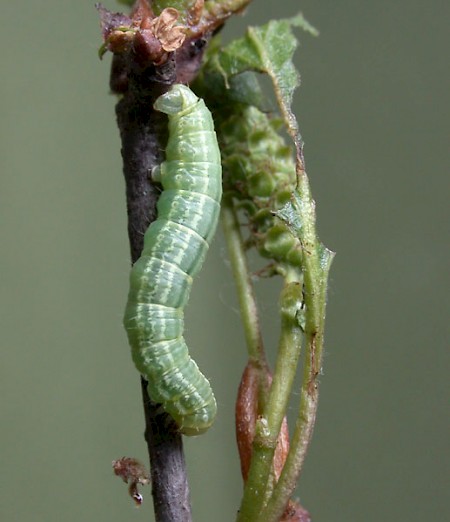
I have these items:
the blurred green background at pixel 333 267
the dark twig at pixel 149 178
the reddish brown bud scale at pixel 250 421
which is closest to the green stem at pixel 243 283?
the reddish brown bud scale at pixel 250 421

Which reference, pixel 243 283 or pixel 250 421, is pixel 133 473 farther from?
pixel 243 283

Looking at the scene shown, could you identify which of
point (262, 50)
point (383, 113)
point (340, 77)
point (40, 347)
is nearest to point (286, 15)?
point (340, 77)

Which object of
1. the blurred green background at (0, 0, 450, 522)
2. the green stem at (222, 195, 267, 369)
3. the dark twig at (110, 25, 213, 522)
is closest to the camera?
the dark twig at (110, 25, 213, 522)

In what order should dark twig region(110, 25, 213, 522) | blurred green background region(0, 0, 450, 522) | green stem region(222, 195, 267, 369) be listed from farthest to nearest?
1. blurred green background region(0, 0, 450, 522)
2. green stem region(222, 195, 267, 369)
3. dark twig region(110, 25, 213, 522)

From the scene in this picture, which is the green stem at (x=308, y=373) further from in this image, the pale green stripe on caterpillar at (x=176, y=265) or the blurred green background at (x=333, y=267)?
the blurred green background at (x=333, y=267)

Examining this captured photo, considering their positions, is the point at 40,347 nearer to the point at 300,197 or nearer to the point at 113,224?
the point at 113,224

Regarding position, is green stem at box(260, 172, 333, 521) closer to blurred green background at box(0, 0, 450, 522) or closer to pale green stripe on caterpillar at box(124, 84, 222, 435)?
pale green stripe on caterpillar at box(124, 84, 222, 435)

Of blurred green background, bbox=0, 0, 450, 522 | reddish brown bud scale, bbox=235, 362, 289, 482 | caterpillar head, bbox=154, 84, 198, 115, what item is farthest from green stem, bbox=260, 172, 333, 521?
blurred green background, bbox=0, 0, 450, 522
